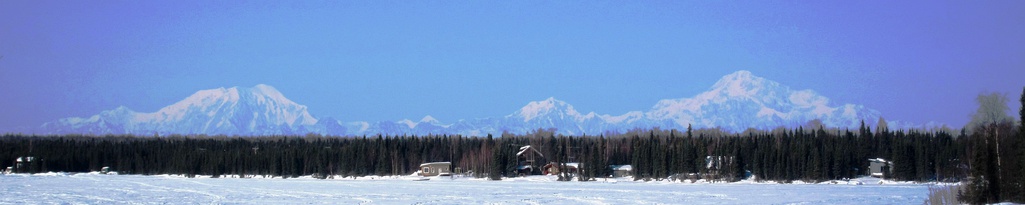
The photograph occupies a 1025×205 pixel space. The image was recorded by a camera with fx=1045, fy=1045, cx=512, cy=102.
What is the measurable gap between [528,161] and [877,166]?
144ft

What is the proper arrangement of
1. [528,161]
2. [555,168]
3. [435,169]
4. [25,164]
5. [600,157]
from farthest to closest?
[25,164], [528,161], [435,169], [555,168], [600,157]

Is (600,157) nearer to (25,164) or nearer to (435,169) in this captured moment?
(435,169)

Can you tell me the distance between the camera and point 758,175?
10931 centimetres

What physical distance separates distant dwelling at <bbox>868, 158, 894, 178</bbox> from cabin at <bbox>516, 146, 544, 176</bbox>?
3981cm

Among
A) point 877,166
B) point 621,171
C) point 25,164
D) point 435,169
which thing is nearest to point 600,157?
point 621,171

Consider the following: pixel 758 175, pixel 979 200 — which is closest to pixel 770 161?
pixel 758 175

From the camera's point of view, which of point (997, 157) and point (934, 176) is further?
point (934, 176)

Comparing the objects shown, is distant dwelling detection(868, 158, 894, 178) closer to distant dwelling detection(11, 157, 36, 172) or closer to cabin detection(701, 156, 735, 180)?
cabin detection(701, 156, 735, 180)

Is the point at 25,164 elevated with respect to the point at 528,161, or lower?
elevated

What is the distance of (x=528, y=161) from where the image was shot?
137 m

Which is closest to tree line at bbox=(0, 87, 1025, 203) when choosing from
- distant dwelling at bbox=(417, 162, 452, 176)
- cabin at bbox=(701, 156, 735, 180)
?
cabin at bbox=(701, 156, 735, 180)

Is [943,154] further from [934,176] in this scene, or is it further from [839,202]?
[839,202]

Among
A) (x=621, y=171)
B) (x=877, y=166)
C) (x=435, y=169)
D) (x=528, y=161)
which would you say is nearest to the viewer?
(x=877, y=166)

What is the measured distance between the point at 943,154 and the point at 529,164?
1998 inches
